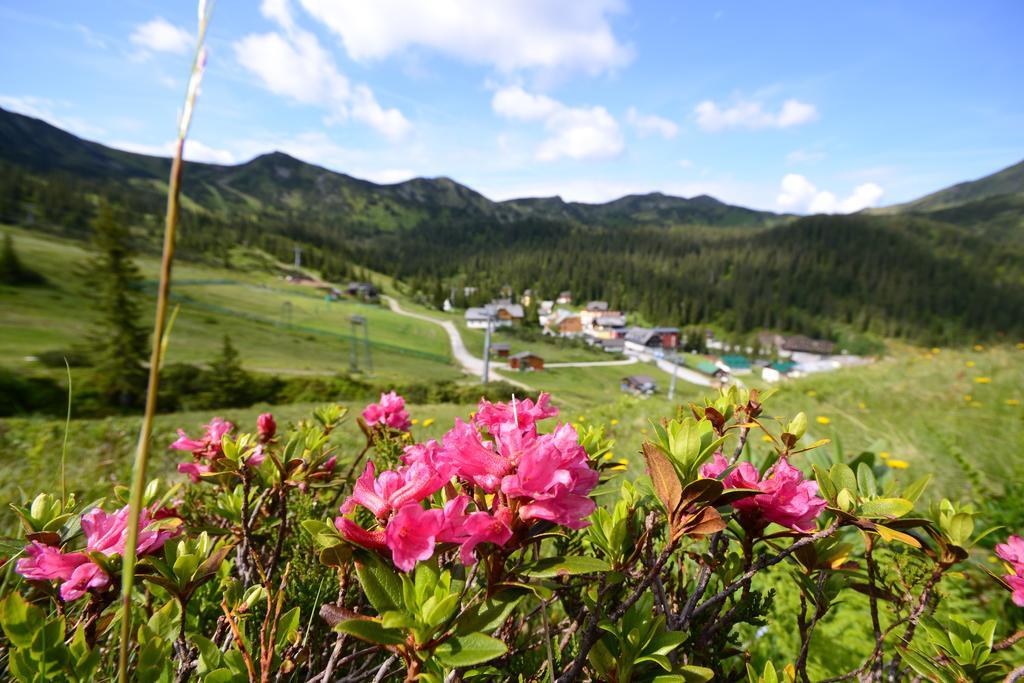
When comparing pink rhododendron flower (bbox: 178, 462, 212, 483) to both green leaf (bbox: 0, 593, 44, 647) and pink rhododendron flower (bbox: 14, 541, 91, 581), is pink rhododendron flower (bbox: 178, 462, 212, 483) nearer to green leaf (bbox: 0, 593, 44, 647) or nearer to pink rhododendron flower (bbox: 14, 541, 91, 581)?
pink rhododendron flower (bbox: 14, 541, 91, 581)

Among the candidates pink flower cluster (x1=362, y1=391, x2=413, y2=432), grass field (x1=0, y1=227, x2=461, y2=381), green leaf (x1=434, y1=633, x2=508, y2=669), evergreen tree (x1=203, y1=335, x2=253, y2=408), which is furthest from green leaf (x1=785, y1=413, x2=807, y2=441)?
evergreen tree (x1=203, y1=335, x2=253, y2=408)

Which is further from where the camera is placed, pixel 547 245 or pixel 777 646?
pixel 547 245

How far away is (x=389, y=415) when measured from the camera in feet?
6.54

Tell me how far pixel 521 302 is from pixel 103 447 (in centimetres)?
7763

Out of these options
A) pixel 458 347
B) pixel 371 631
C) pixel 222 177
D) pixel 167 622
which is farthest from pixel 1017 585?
pixel 222 177

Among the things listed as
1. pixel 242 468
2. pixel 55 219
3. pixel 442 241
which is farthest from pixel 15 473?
pixel 442 241

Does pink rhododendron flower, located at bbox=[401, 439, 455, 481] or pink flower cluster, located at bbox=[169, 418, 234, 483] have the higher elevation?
pink rhododendron flower, located at bbox=[401, 439, 455, 481]

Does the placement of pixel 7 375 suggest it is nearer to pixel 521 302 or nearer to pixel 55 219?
pixel 55 219

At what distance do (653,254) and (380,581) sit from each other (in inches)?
5668

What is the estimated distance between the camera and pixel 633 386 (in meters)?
55.5

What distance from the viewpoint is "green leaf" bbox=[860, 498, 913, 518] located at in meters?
0.93

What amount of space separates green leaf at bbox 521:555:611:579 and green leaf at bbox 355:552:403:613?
24 cm

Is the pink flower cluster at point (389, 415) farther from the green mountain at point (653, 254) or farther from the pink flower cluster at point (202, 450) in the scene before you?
the green mountain at point (653, 254)

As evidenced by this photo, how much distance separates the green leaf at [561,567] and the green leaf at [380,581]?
0.24 m
